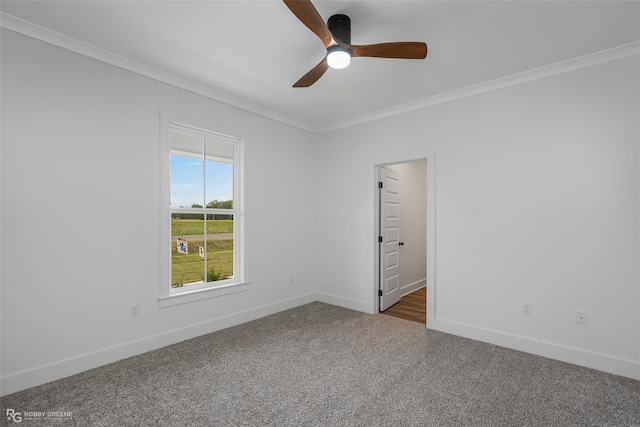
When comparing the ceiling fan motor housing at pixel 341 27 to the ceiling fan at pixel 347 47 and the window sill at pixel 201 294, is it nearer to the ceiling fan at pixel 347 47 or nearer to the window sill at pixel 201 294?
the ceiling fan at pixel 347 47

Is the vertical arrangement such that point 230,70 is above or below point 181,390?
above

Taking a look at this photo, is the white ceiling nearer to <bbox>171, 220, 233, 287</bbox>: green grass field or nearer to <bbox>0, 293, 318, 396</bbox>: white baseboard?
<bbox>171, 220, 233, 287</bbox>: green grass field

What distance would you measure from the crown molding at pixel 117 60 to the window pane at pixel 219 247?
4.50 feet

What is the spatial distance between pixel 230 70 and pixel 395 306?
12.3 ft

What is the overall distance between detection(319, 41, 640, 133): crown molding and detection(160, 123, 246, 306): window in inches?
75.2

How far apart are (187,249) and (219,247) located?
0.38 meters

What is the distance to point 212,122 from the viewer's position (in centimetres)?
350

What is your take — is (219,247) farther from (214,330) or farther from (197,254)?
(214,330)

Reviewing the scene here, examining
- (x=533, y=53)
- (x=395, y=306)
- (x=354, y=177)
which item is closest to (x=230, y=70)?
(x=354, y=177)

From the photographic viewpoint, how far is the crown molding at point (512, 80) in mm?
2582

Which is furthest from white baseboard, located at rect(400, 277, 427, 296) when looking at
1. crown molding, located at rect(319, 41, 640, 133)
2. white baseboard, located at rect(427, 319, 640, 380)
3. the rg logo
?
the rg logo

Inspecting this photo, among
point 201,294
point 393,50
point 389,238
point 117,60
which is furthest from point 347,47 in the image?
point 389,238

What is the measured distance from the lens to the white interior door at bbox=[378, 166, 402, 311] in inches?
170

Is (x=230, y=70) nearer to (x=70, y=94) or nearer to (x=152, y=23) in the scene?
(x=152, y=23)
